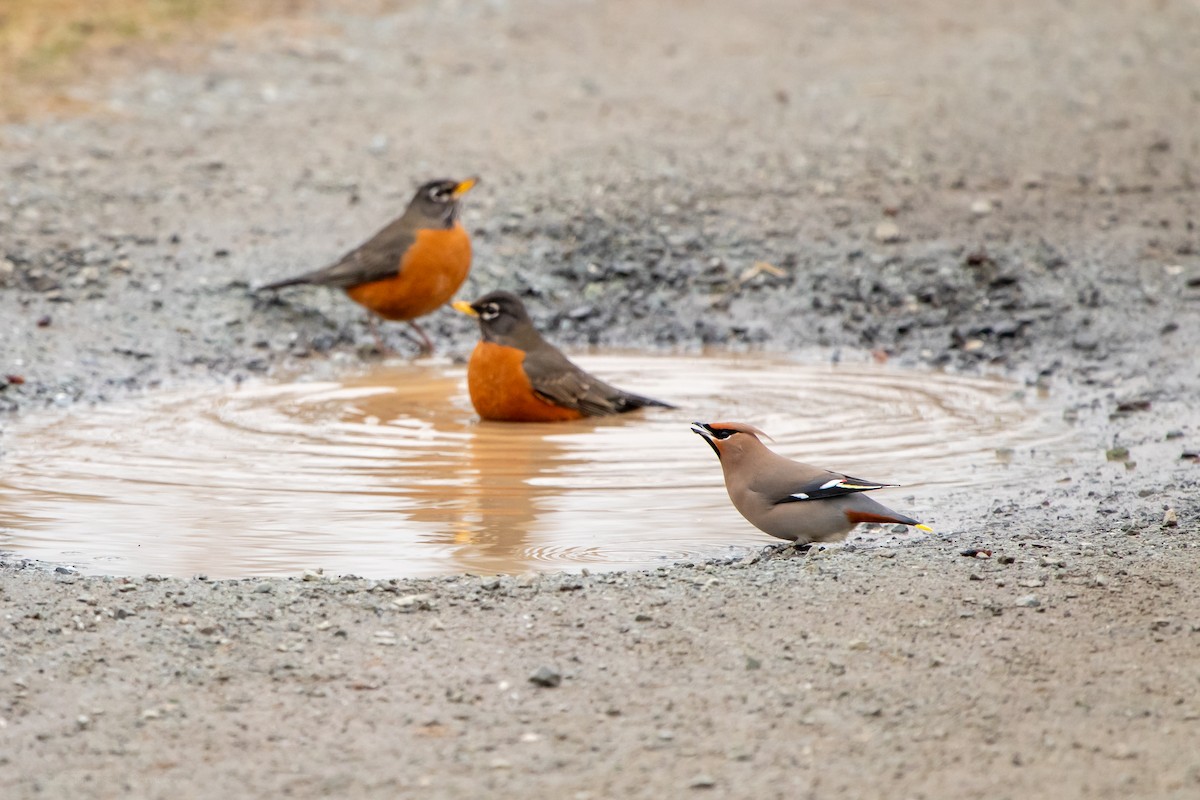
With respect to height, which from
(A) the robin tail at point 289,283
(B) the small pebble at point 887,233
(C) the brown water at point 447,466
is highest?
(B) the small pebble at point 887,233

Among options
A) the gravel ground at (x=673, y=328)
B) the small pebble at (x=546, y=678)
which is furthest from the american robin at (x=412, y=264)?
the small pebble at (x=546, y=678)

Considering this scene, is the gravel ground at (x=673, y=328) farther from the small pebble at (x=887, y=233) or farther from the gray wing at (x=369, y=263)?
the gray wing at (x=369, y=263)

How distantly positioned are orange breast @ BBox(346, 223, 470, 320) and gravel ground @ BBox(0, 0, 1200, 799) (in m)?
0.38

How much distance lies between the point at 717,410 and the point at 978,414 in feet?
4.11

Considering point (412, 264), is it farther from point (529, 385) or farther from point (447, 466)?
point (447, 466)

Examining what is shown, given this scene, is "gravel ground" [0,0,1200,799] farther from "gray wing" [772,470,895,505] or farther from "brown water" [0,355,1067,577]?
"brown water" [0,355,1067,577]

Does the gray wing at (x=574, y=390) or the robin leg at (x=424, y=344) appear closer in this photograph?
the gray wing at (x=574, y=390)

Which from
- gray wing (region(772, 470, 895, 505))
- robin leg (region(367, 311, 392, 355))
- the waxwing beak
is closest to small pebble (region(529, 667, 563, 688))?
gray wing (region(772, 470, 895, 505))

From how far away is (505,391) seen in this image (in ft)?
26.2

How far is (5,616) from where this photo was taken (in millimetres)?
4633

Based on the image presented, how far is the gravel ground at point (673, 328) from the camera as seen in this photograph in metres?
3.83

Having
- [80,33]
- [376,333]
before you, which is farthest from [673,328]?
[80,33]

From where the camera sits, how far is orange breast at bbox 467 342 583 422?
7957 mm

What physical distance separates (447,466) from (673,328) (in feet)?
10.1
